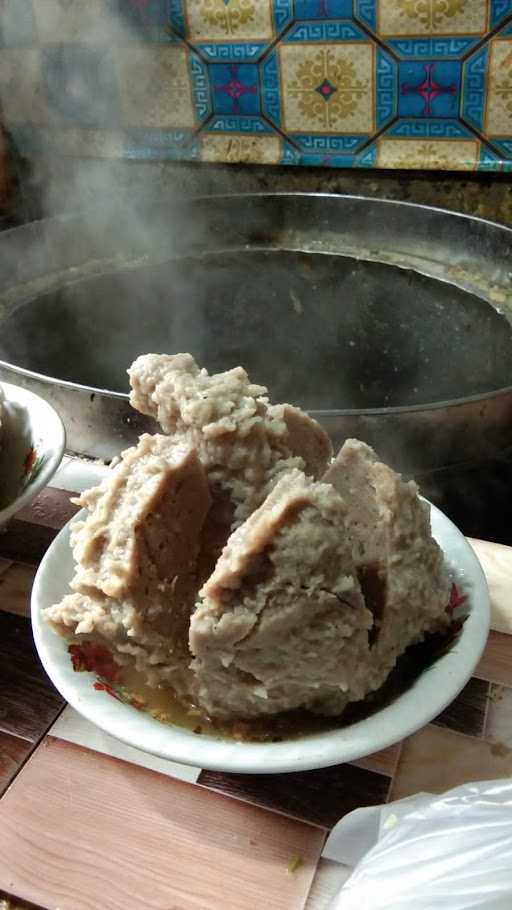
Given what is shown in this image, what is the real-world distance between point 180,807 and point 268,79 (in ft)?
8.80

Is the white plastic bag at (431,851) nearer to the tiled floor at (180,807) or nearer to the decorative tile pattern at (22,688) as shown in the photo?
the tiled floor at (180,807)

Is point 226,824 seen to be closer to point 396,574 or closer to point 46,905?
point 46,905

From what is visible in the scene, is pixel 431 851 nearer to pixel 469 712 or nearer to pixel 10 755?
pixel 469 712

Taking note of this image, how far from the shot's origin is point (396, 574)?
948 millimetres

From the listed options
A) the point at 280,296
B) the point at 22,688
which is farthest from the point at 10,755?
the point at 280,296

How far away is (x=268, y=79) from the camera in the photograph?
9.22ft

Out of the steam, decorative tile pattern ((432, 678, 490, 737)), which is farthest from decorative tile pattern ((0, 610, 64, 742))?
Result: the steam

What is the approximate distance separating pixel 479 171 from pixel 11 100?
221 cm

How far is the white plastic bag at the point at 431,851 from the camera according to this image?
73 centimetres

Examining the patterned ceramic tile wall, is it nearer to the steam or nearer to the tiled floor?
the steam

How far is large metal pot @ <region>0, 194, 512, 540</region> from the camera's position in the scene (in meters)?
2.29

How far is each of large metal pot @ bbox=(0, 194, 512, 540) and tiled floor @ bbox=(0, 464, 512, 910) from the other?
898 mm

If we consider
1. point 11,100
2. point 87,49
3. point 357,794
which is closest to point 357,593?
point 357,794

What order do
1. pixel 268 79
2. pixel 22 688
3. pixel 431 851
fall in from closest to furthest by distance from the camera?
1. pixel 431 851
2. pixel 22 688
3. pixel 268 79
